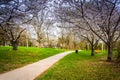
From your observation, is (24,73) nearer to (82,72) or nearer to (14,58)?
(82,72)

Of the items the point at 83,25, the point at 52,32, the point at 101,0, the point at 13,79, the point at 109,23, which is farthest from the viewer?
the point at 52,32

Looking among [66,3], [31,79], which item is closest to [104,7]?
[66,3]

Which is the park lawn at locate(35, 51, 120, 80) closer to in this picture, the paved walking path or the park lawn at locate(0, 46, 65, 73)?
the paved walking path

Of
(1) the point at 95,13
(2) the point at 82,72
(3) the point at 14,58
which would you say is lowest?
(2) the point at 82,72

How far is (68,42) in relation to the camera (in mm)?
67688

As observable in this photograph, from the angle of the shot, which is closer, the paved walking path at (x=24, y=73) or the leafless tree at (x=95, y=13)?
the paved walking path at (x=24, y=73)

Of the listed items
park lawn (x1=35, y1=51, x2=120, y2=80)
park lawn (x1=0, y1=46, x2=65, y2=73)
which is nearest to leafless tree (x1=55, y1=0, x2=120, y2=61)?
park lawn (x1=35, y1=51, x2=120, y2=80)

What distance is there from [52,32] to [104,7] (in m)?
44.9

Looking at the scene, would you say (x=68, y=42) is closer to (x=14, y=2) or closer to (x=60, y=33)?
(x=60, y=33)

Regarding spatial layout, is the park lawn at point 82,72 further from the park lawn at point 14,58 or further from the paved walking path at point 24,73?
the park lawn at point 14,58

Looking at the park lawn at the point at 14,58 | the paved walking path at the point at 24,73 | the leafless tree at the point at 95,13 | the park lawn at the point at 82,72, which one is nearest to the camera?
the paved walking path at the point at 24,73

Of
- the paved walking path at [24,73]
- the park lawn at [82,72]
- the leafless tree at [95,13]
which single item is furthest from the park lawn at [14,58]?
the leafless tree at [95,13]

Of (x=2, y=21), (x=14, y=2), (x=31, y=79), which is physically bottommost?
(x=31, y=79)

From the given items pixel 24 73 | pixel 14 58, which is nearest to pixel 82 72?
pixel 24 73
